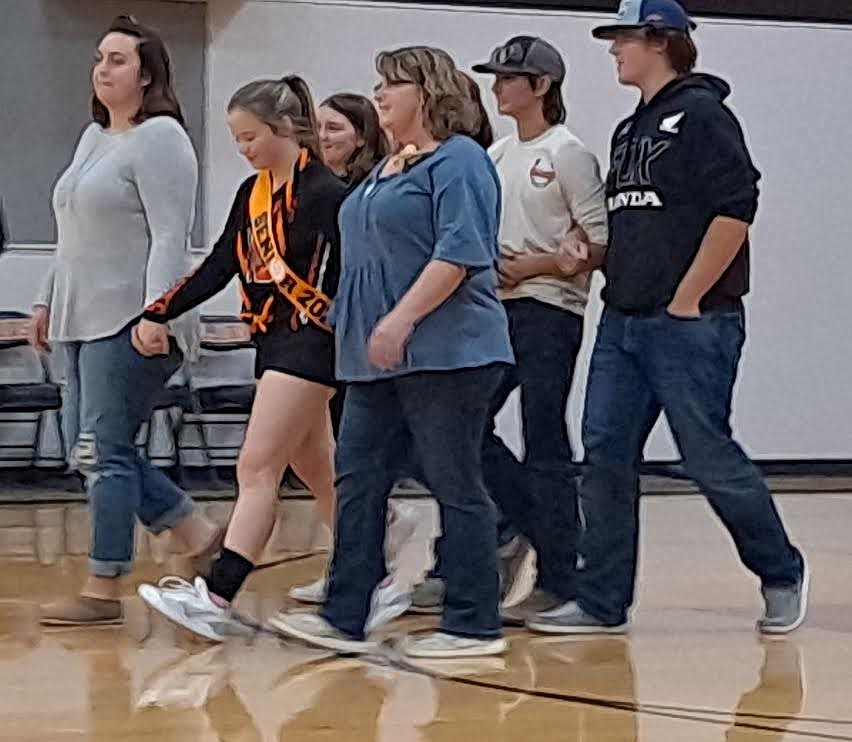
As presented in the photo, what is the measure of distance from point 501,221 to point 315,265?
627mm

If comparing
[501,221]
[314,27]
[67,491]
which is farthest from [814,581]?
[314,27]

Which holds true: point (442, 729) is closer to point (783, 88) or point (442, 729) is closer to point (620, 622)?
point (620, 622)

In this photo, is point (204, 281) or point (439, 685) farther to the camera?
point (204, 281)

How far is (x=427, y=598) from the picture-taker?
443 cm

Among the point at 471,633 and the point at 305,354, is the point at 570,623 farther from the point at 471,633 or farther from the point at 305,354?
the point at 305,354

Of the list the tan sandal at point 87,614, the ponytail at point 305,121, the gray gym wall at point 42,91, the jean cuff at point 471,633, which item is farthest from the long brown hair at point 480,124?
the gray gym wall at point 42,91

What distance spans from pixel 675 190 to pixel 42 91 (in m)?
4.66

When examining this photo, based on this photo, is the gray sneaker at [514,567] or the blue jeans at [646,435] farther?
the gray sneaker at [514,567]

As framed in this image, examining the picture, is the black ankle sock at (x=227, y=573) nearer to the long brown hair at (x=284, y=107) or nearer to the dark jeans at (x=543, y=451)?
the dark jeans at (x=543, y=451)

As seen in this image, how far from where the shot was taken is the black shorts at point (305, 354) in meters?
3.85

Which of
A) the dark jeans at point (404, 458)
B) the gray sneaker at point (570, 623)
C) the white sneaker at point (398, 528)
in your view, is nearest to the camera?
the dark jeans at point (404, 458)

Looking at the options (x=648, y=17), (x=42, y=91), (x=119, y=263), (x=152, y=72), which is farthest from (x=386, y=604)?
(x=42, y=91)

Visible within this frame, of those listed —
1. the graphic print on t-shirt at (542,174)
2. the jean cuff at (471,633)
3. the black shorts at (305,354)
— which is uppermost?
the graphic print on t-shirt at (542,174)

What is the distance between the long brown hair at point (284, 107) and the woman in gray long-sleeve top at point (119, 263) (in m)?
0.26
